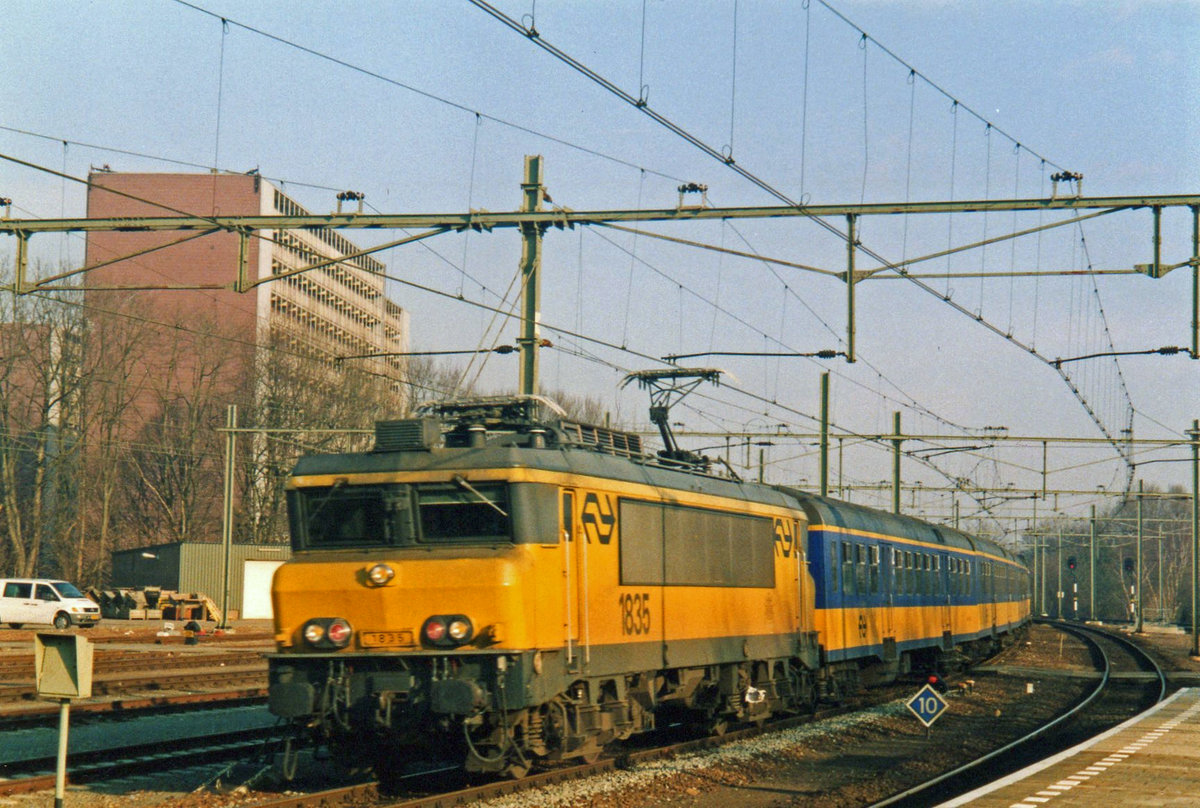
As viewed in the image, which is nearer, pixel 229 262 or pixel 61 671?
pixel 61 671

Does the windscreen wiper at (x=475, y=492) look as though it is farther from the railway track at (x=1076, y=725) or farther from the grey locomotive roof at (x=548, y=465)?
the railway track at (x=1076, y=725)

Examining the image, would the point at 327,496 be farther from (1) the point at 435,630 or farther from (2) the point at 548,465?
(2) the point at 548,465

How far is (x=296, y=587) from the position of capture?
12984mm

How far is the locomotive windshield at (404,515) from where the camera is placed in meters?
12.9

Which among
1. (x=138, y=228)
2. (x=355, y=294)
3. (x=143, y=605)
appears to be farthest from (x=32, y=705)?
(x=355, y=294)

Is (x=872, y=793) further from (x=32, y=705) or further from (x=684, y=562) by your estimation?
(x=32, y=705)

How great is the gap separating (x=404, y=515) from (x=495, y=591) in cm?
134

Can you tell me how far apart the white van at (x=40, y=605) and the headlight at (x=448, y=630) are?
34.4 m

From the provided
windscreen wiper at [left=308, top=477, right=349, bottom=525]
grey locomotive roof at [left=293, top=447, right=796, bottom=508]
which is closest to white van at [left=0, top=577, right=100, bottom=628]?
grey locomotive roof at [left=293, top=447, right=796, bottom=508]

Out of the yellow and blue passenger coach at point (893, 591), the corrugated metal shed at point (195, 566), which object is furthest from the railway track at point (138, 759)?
the corrugated metal shed at point (195, 566)

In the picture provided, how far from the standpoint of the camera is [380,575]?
12.6 meters

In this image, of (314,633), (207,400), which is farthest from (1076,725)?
(207,400)

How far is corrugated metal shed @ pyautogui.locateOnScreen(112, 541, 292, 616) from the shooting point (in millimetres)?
54344

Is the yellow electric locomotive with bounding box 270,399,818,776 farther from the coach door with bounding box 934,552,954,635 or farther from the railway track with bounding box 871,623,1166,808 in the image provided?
the coach door with bounding box 934,552,954,635
